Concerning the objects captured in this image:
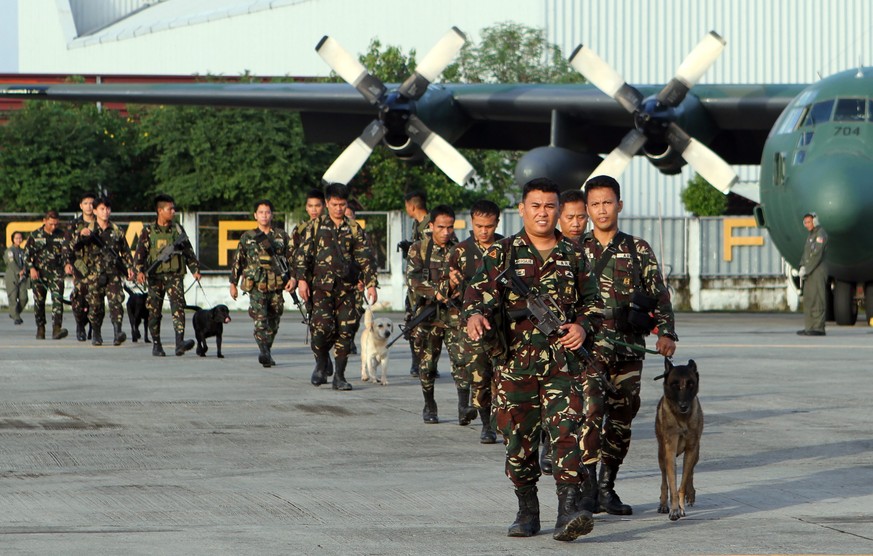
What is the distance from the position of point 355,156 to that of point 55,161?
1573cm

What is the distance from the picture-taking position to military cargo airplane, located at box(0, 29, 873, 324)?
2016cm

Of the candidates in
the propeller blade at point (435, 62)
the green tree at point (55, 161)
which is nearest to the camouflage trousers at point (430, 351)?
the propeller blade at point (435, 62)

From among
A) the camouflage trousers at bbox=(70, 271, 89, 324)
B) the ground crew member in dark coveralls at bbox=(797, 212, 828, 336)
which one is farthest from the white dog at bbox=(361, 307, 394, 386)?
the ground crew member in dark coveralls at bbox=(797, 212, 828, 336)

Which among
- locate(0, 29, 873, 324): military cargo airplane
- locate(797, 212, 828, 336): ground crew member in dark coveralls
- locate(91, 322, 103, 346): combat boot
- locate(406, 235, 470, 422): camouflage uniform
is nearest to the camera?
locate(406, 235, 470, 422): camouflage uniform

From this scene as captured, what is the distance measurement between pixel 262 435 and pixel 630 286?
375 centimetres

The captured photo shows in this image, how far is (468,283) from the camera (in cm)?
671

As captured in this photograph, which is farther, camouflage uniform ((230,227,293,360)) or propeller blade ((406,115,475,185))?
propeller blade ((406,115,475,185))

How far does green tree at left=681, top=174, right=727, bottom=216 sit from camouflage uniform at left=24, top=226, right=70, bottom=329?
2695 cm

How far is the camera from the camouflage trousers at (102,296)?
18.5 m

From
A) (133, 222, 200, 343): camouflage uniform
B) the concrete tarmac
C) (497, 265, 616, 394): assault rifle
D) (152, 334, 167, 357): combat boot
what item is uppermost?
(133, 222, 200, 343): camouflage uniform

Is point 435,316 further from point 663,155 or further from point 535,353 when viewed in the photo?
point 663,155

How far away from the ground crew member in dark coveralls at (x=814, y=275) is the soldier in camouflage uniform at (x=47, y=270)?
11.0 m

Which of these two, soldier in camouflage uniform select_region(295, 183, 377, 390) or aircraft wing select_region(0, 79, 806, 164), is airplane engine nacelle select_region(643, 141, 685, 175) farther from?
soldier in camouflage uniform select_region(295, 183, 377, 390)

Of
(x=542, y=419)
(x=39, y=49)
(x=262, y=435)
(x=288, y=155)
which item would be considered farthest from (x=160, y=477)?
(x=39, y=49)
